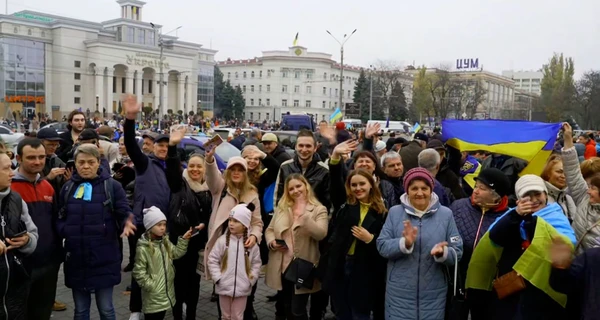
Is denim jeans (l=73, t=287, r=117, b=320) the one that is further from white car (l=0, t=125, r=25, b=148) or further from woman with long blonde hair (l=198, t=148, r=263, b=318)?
white car (l=0, t=125, r=25, b=148)

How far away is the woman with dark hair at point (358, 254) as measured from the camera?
4.28 m

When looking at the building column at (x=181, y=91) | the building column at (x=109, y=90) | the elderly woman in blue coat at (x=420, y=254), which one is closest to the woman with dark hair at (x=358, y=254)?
the elderly woman in blue coat at (x=420, y=254)

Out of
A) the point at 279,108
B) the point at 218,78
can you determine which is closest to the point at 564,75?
the point at 279,108

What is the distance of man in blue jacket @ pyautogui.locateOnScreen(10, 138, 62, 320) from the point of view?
416cm

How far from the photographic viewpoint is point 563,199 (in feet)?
14.6

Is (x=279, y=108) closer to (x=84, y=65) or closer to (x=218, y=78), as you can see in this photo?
(x=218, y=78)

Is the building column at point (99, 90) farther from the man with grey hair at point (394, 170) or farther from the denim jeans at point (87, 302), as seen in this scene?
the man with grey hair at point (394, 170)

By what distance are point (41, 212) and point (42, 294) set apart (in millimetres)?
799

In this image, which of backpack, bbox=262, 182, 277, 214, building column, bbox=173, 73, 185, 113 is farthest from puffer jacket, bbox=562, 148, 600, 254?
building column, bbox=173, 73, 185, 113

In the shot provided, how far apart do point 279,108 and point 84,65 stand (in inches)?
1829

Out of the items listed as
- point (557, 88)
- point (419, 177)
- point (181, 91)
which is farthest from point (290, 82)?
point (419, 177)

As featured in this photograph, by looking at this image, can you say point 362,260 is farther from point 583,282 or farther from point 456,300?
point 583,282

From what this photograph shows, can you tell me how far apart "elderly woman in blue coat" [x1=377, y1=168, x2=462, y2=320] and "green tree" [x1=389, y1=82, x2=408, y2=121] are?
72298 millimetres

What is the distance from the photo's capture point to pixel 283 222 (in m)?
4.78
